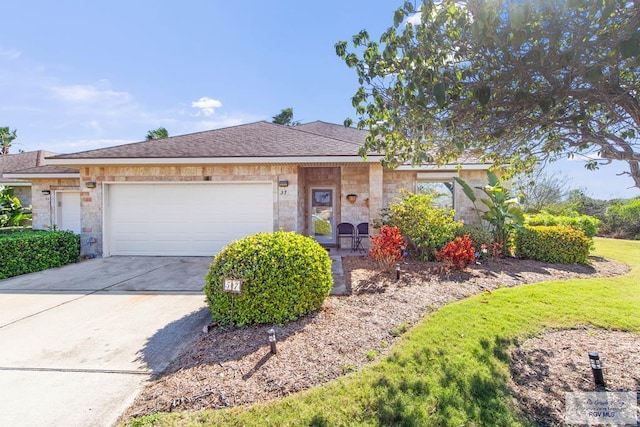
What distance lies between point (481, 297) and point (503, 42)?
13.8ft

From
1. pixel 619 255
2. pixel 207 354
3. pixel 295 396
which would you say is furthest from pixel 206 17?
pixel 619 255

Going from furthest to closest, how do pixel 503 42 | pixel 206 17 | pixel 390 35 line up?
1. pixel 206 17
2. pixel 390 35
3. pixel 503 42

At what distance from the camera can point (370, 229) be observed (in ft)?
32.7

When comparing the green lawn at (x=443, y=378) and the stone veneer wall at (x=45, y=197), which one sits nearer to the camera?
the green lawn at (x=443, y=378)

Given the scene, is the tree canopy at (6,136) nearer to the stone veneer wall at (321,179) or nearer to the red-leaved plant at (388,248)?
the stone veneer wall at (321,179)

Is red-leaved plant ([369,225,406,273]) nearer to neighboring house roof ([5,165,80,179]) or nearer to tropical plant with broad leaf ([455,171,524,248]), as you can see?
tropical plant with broad leaf ([455,171,524,248])

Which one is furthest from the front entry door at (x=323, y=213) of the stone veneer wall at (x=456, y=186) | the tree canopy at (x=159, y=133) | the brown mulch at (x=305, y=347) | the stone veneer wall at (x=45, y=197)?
the tree canopy at (x=159, y=133)

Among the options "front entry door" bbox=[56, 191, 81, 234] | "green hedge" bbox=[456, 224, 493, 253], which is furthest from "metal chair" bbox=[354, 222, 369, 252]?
"front entry door" bbox=[56, 191, 81, 234]

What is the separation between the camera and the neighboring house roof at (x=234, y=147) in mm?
9242

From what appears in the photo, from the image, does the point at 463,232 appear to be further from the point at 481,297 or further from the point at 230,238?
the point at 230,238

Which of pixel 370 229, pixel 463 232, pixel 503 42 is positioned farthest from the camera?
pixel 370 229

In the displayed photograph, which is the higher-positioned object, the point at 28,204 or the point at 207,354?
the point at 28,204

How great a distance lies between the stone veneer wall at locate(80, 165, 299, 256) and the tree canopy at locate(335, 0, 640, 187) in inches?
233

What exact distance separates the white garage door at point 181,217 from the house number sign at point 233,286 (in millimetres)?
5814
